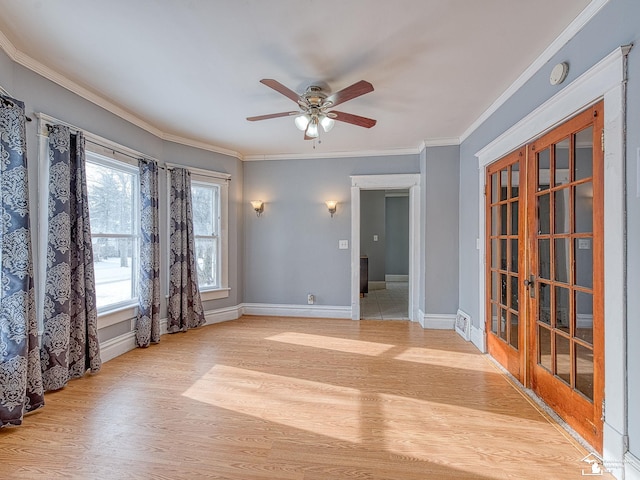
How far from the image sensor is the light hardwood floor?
170 cm

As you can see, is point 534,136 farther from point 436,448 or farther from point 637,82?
point 436,448

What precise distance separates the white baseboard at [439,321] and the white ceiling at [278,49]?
2.64 m

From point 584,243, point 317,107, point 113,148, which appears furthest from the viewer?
point 113,148

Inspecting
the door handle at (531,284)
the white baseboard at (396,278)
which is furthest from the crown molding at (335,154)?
the white baseboard at (396,278)

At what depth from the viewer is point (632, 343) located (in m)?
1.53

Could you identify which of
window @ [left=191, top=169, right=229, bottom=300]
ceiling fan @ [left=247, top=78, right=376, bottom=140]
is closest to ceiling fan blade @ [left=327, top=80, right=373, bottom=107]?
ceiling fan @ [left=247, top=78, right=376, bottom=140]

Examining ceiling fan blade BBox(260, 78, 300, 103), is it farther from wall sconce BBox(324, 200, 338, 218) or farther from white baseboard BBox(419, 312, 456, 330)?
white baseboard BBox(419, 312, 456, 330)

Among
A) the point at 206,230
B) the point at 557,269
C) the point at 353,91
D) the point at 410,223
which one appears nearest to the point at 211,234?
the point at 206,230

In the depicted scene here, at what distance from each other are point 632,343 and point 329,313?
372cm

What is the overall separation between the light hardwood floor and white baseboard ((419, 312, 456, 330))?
0.92m

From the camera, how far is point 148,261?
11.8 feet

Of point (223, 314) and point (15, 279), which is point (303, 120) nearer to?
point (15, 279)

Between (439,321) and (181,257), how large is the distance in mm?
3708

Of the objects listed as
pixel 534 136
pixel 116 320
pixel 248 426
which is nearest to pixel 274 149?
pixel 116 320
